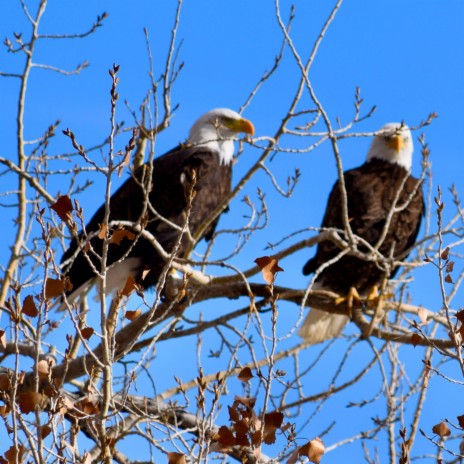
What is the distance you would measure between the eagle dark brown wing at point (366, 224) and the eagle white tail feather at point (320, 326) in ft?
1.46

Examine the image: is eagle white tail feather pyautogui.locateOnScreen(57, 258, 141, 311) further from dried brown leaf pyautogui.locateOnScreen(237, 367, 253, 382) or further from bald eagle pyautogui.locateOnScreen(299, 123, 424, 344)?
dried brown leaf pyautogui.locateOnScreen(237, 367, 253, 382)

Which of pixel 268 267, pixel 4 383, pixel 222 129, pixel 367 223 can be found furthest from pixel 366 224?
pixel 4 383

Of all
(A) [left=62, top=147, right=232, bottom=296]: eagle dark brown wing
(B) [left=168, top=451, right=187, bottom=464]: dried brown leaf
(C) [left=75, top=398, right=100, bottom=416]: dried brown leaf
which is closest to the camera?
(B) [left=168, top=451, right=187, bottom=464]: dried brown leaf

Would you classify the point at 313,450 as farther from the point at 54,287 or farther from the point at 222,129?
the point at 222,129

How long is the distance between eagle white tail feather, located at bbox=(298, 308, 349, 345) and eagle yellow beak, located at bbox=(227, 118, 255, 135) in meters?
1.36

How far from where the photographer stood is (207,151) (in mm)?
6320

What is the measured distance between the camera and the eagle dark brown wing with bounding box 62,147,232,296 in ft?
19.7

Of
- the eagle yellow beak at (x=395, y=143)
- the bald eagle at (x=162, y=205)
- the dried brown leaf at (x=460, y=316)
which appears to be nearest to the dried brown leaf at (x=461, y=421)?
the dried brown leaf at (x=460, y=316)

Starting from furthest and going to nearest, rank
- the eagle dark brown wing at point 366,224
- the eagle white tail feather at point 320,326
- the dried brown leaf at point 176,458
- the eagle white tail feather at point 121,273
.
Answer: the eagle white tail feather at point 320,326 → the eagle dark brown wing at point 366,224 → the eagle white tail feather at point 121,273 → the dried brown leaf at point 176,458

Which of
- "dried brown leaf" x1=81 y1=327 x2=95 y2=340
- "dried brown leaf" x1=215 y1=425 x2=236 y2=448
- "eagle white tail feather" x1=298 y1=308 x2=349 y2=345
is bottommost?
"dried brown leaf" x1=215 y1=425 x2=236 y2=448

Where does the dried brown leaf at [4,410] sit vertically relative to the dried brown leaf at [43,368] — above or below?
below

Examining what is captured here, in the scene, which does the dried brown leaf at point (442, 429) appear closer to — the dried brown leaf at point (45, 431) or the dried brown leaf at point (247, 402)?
the dried brown leaf at point (247, 402)

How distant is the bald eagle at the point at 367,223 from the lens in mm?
6309

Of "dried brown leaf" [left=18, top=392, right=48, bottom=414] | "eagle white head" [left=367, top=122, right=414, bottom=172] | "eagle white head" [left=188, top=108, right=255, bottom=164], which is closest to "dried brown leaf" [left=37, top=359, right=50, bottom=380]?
"dried brown leaf" [left=18, top=392, right=48, bottom=414]
